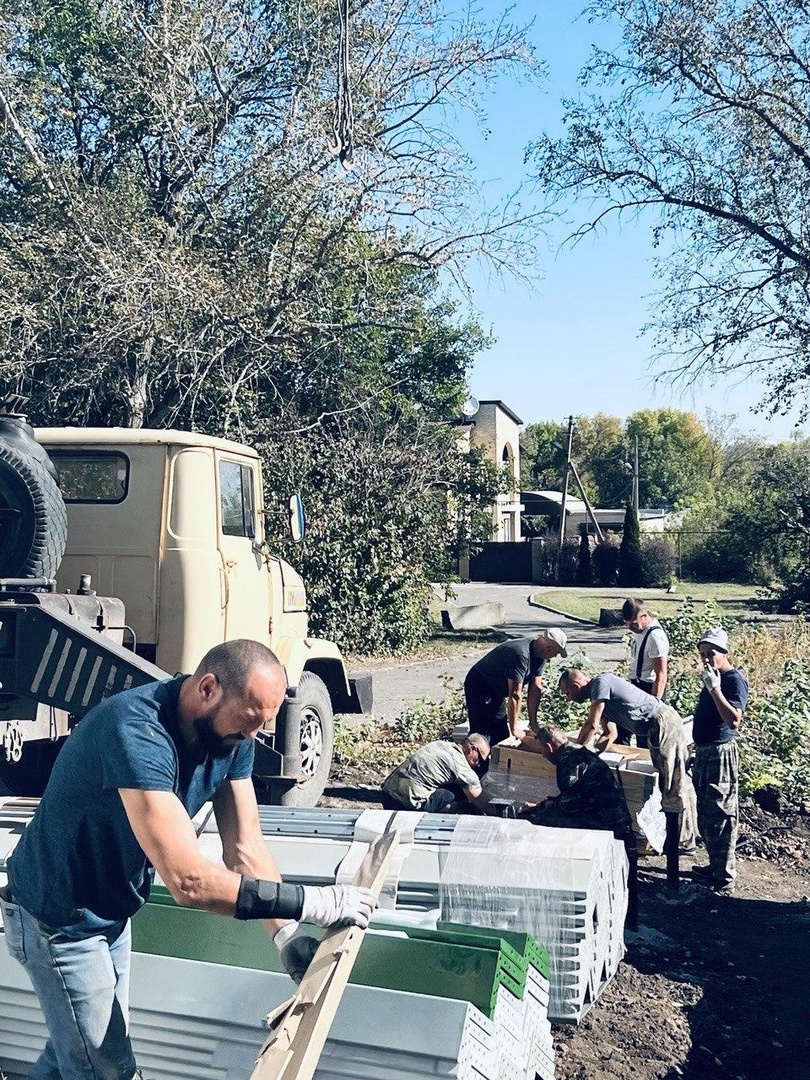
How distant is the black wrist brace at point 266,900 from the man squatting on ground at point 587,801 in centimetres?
378

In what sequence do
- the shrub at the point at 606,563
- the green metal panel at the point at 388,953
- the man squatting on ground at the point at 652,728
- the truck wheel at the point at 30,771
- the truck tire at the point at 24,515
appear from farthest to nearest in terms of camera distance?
the shrub at the point at 606,563
the truck wheel at the point at 30,771
the man squatting on ground at the point at 652,728
the truck tire at the point at 24,515
the green metal panel at the point at 388,953

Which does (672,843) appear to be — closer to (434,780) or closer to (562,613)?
(434,780)

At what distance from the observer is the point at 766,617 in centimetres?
2672

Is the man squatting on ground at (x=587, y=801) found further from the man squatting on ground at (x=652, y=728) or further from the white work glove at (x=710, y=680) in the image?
the white work glove at (x=710, y=680)

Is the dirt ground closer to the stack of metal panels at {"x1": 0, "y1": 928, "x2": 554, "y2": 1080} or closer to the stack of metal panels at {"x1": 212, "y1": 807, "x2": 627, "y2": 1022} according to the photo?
the stack of metal panels at {"x1": 212, "y1": 807, "x2": 627, "y2": 1022}

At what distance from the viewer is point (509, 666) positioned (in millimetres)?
8734

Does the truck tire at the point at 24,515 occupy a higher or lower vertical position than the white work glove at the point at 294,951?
higher

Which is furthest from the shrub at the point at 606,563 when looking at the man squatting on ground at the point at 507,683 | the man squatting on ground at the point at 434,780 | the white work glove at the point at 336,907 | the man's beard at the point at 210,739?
the man's beard at the point at 210,739

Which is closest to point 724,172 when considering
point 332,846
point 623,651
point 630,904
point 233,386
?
point 623,651

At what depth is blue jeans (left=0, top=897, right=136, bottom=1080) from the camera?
3.09 metres

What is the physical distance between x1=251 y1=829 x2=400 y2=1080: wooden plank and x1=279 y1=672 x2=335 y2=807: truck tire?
538 cm

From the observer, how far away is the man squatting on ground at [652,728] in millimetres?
7488

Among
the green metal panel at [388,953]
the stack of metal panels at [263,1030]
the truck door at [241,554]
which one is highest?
the truck door at [241,554]

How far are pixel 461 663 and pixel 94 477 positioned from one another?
1104 centimetres
